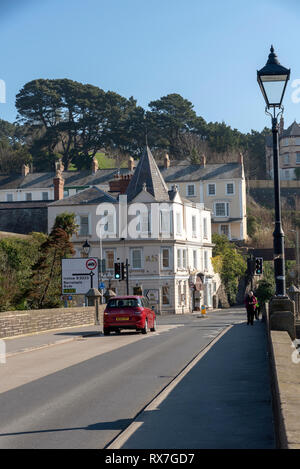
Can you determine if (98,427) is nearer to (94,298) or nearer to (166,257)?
(94,298)

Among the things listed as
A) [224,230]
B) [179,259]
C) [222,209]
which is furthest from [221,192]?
[179,259]

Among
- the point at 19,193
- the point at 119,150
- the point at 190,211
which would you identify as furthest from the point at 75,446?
the point at 119,150

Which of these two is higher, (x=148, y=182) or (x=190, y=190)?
(x=190, y=190)

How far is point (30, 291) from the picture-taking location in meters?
39.2

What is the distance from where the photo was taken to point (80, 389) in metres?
12.8

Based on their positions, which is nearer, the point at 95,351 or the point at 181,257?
the point at 95,351

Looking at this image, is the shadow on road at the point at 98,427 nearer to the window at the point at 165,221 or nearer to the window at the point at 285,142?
the window at the point at 165,221

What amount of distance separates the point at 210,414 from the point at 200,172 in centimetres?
8674

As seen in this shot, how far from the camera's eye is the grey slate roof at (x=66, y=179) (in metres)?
99.7

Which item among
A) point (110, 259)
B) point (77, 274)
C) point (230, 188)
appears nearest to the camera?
point (77, 274)

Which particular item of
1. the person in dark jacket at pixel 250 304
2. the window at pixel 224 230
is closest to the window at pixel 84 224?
the window at pixel 224 230

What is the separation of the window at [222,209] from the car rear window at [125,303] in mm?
65522
